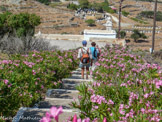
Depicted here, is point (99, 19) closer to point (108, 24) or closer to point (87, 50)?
point (108, 24)

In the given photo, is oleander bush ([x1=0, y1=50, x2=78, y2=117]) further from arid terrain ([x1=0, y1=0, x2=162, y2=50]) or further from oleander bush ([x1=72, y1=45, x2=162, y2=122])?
arid terrain ([x1=0, y1=0, x2=162, y2=50])

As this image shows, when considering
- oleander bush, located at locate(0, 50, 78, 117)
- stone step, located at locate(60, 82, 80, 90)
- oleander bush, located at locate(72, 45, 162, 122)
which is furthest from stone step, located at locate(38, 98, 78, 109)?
stone step, located at locate(60, 82, 80, 90)

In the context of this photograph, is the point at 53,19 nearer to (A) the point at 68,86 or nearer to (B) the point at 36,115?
(A) the point at 68,86

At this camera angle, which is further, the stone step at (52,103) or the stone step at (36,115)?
the stone step at (52,103)

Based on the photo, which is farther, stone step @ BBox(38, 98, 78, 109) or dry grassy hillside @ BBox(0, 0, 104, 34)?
dry grassy hillside @ BBox(0, 0, 104, 34)

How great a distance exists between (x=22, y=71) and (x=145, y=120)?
3.50m

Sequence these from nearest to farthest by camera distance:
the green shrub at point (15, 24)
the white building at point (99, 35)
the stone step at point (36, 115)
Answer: the stone step at point (36, 115), the green shrub at point (15, 24), the white building at point (99, 35)

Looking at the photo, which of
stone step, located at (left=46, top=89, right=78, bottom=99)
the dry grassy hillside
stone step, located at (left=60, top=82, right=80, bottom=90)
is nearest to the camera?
stone step, located at (left=46, top=89, right=78, bottom=99)

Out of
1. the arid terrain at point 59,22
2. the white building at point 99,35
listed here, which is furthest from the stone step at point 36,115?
the arid terrain at point 59,22

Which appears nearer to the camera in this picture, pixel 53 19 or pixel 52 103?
pixel 52 103

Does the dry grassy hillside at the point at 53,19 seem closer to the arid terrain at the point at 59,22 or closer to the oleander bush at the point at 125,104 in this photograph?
the arid terrain at the point at 59,22

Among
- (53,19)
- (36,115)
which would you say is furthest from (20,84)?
(53,19)

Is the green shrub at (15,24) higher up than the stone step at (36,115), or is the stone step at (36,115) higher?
the green shrub at (15,24)

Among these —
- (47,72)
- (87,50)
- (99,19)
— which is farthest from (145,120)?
(99,19)
